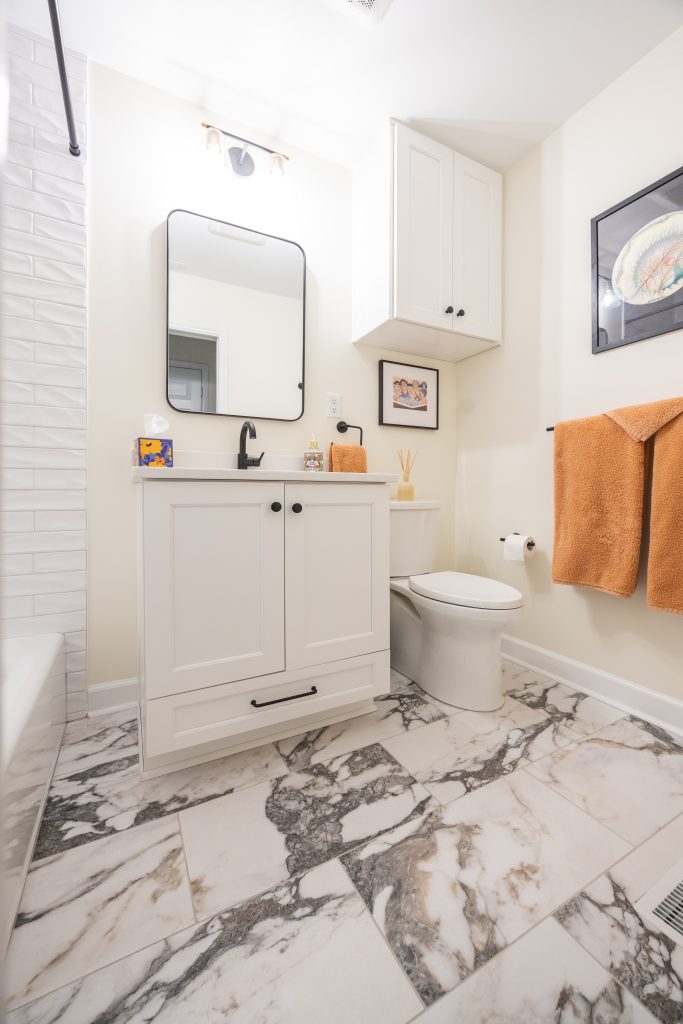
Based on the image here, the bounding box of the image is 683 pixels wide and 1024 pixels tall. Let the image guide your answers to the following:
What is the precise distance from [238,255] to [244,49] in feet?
2.02

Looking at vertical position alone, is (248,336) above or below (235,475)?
above

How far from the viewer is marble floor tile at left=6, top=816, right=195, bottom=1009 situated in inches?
28.8

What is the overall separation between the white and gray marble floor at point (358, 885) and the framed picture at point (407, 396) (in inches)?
55.4

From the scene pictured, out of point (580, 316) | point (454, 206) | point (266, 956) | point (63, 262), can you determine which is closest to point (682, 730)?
point (266, 956)

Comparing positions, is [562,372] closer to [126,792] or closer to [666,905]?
[666,905]

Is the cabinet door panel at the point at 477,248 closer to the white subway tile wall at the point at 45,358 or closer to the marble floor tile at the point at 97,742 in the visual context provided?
the white subway tile wall at the point at 45,358

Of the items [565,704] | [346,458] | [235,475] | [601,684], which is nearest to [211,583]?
[235,475]

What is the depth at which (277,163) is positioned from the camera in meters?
1.75

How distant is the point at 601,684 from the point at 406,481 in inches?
44.6

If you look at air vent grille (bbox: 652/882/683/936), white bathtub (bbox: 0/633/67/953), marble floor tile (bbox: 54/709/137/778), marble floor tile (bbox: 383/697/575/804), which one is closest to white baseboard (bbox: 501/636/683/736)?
marble floor tile (bbox: 383/697/575/804)

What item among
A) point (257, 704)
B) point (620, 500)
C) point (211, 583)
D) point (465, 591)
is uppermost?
point (620, 500)

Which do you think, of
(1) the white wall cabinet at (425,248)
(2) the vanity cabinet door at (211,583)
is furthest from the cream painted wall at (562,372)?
(2) the vanity cabinet door at (211,583)

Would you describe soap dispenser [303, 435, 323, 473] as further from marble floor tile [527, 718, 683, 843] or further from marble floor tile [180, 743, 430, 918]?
marble floor tile [527, 718, 683, 843]

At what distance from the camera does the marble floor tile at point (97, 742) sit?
1247 mm
